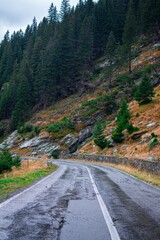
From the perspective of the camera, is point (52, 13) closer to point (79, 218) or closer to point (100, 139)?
point (100, 139)

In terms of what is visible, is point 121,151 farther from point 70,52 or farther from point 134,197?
point 70,52

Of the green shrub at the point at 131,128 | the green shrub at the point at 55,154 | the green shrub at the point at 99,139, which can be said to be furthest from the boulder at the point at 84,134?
the green shrub at the point at 131,128

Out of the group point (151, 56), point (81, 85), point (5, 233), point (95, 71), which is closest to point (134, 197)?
point (5, 233)

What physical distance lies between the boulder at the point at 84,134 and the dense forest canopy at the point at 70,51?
21719mm

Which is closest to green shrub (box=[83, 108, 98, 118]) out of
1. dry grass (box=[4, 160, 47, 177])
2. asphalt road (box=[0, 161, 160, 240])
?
dry grass (box=[4, 160, 47, 177])

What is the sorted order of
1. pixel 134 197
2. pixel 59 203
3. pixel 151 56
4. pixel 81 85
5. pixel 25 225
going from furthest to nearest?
pixel 81 85
pixel 151 56
pixel 134 197
pixel 59 203
pixel 25 225

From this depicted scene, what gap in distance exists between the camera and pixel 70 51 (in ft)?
271

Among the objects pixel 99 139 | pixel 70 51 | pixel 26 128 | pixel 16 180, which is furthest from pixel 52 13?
pixel 16 180

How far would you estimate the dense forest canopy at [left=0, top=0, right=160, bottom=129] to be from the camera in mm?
71812

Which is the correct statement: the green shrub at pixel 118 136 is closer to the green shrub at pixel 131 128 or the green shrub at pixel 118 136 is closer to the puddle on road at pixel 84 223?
the green shrub at pixel 131 128

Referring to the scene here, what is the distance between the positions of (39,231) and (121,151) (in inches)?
1367

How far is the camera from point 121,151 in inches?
1545

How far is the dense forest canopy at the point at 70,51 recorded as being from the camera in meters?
71.8

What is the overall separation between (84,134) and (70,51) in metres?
36.0
